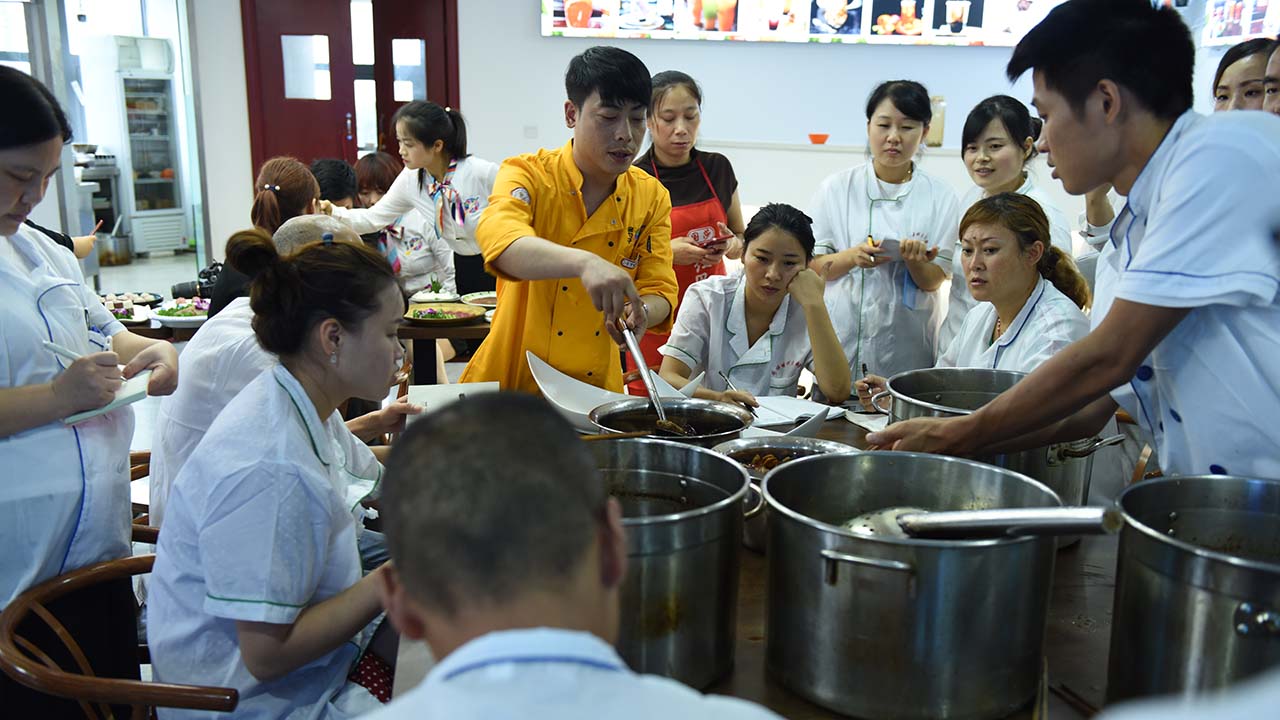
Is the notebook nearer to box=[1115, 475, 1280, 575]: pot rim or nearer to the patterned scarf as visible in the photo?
box=[1115, 475, 1280, 575]: pot rim

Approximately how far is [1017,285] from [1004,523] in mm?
1747

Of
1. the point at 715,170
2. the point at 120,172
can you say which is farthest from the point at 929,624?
the point at 120,172

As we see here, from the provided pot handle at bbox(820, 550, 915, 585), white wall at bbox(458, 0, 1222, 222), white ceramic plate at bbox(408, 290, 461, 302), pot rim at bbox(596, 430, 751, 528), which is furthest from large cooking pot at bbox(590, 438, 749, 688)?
white wall at bbox(458, 0, 1222, 222)

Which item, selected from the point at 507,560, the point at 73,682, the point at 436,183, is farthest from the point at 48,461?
the point at 436,183

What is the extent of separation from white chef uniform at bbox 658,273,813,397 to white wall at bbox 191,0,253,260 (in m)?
6.37

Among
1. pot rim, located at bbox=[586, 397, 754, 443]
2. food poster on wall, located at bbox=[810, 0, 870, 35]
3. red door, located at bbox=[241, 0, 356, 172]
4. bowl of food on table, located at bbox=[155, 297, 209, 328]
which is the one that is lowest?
bowl of food on table, located at bbox=[155, 297, 209, 328]

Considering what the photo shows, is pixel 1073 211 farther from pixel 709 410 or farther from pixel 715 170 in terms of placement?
pixel 709 410

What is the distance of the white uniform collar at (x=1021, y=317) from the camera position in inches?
99.1

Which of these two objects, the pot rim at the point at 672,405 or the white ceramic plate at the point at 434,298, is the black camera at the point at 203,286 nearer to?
the white ceramic plate at the point at 434,298

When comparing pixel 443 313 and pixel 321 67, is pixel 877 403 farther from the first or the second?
pixel 321 67

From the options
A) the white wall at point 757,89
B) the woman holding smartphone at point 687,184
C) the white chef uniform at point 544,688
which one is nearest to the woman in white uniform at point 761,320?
the woman holding smartphone at point 687,184

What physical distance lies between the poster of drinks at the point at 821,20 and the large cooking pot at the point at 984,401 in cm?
625

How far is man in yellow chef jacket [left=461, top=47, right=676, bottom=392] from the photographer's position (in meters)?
2.11

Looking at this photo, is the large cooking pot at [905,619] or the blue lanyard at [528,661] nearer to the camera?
the blue lanyard at [528,661]
